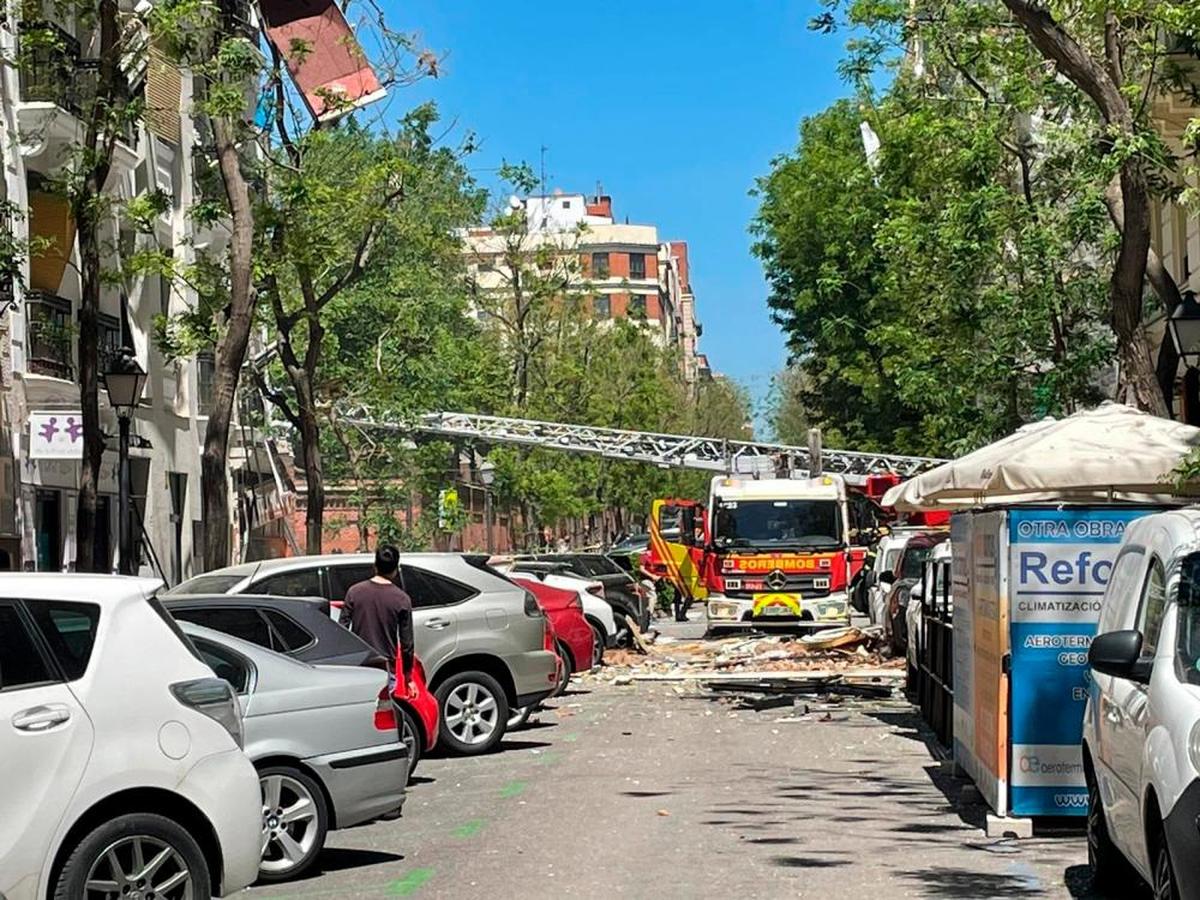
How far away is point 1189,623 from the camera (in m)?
8.03

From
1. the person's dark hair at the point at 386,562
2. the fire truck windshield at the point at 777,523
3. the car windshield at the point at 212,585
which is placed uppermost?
the fire truck windshield at the point at 777,523

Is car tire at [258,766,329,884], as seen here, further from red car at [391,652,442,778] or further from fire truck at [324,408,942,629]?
fire truck at [324,408,942,629]

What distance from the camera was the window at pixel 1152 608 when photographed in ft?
27.5

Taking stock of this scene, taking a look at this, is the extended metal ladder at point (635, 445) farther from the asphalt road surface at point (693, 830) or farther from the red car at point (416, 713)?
the red car at point (416, 713)

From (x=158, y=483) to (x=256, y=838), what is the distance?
86.6 feet

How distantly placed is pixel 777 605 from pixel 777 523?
63.9 inches

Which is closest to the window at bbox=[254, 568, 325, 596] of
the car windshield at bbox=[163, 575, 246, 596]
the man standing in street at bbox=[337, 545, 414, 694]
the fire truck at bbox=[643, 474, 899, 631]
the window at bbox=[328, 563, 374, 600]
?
the window at bbox=[328, 563, 374, 600]

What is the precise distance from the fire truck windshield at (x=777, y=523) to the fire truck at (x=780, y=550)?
0.06 feet

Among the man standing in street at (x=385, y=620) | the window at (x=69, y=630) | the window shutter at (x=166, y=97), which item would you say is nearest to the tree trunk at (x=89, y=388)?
the man standing in street at (x=385, y=620)

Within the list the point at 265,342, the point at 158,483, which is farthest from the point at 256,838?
the point at 265,342

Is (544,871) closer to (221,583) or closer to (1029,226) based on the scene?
(221,583)

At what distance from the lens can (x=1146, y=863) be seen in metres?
7.72

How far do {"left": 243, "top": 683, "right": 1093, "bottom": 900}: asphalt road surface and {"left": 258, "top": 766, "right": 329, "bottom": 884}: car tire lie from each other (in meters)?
0.14

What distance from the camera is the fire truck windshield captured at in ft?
106
